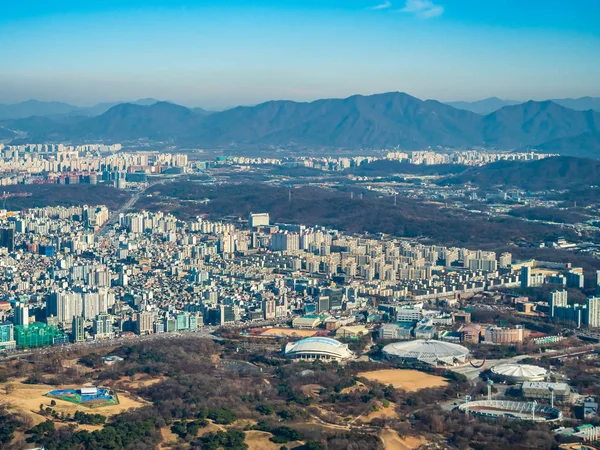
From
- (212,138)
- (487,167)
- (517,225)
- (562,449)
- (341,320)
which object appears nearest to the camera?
(562,449)

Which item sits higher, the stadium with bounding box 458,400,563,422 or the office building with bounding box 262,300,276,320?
the office building with bounding box 262,300,276,320

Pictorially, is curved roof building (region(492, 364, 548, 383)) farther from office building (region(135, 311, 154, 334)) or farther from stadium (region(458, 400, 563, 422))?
office building (region(135, 311, 154, 334))

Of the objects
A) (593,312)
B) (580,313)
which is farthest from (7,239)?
(593,312)

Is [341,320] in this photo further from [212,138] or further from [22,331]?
[212,138]

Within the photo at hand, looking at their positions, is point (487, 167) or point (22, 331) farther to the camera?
point (487, 167)

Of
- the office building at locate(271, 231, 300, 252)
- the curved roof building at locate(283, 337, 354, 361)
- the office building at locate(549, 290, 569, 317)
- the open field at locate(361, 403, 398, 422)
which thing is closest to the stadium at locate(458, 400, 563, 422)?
the open field at locate(361, 403, 398, 422)

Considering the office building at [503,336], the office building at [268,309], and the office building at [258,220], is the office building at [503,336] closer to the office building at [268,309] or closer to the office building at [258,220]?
the office building at [268,309]

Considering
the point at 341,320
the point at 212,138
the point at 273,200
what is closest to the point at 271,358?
the point at 341,320
